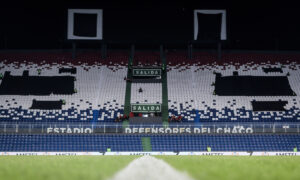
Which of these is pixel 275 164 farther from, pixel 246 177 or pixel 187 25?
pixel 187 25

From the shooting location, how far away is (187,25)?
159 feet

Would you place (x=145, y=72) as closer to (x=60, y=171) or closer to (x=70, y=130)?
(x=70, y=130)

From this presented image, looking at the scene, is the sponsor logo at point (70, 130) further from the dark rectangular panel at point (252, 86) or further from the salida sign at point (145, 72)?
the dark rectangular panel at point (252, 86)

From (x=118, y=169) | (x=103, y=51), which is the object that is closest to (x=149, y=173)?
(x=118, y=169)

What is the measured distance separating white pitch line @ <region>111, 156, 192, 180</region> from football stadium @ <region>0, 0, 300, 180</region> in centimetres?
2644

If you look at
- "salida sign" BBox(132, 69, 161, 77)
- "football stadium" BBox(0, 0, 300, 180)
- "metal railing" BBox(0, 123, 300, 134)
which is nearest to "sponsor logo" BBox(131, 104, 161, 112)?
"football stadium" BBox(0, 0, 300, 180)

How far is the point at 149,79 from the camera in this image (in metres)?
48.0

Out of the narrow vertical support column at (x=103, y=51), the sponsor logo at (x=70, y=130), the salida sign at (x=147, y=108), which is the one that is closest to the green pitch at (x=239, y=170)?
the sponsor logo at (x=70, y=130)

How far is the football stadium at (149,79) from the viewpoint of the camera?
37969 mm

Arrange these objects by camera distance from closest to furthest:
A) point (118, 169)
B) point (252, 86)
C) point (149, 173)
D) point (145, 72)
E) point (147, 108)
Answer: point (149, 173) < point (118, 169) < point (147, 108) < point (252, 86) < point (145, 72)

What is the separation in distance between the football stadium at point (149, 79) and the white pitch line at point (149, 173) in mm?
26442

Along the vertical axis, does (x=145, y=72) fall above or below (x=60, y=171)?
above

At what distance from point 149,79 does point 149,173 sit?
41.5m

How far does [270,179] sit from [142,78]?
41718mm
